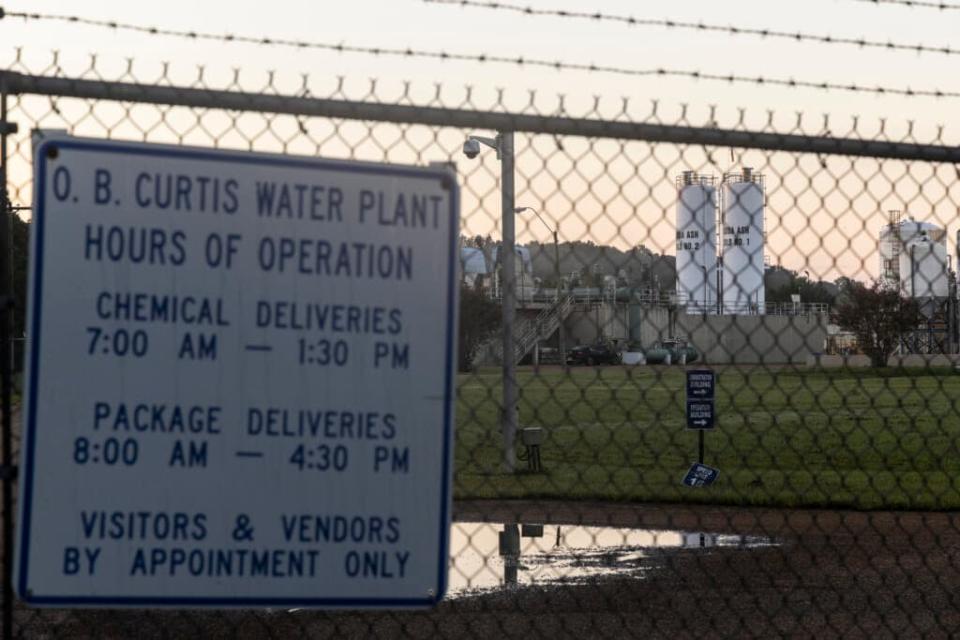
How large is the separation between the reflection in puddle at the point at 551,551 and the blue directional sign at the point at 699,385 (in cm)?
307

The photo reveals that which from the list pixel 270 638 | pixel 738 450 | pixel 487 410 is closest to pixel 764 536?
Result: pixel 270 638

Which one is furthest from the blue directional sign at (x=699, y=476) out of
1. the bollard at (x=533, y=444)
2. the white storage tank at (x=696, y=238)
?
the white storage tank at (x=696, y=238)

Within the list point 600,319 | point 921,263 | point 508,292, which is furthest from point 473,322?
point 600,319

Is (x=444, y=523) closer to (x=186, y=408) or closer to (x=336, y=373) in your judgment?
(x=336, y=373)

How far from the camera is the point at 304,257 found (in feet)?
11.3

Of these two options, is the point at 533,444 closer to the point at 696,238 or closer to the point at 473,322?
the point at 473,322

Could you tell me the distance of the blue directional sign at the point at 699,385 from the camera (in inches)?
645

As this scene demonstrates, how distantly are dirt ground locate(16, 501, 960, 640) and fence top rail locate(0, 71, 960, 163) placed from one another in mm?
2991

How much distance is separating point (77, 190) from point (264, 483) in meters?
0.79

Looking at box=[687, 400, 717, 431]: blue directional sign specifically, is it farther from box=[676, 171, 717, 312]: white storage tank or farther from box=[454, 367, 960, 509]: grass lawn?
box=[676, 171, 717, 312]: white storage tank

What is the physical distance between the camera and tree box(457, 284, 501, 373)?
9219 millimetres

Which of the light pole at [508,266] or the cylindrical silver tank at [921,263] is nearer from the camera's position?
the cylindrical silver tank at [921,263]

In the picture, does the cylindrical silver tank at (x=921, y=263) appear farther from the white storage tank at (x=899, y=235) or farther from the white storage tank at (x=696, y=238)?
the white storage tank at (x=696, y=238)

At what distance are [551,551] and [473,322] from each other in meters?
2.53
